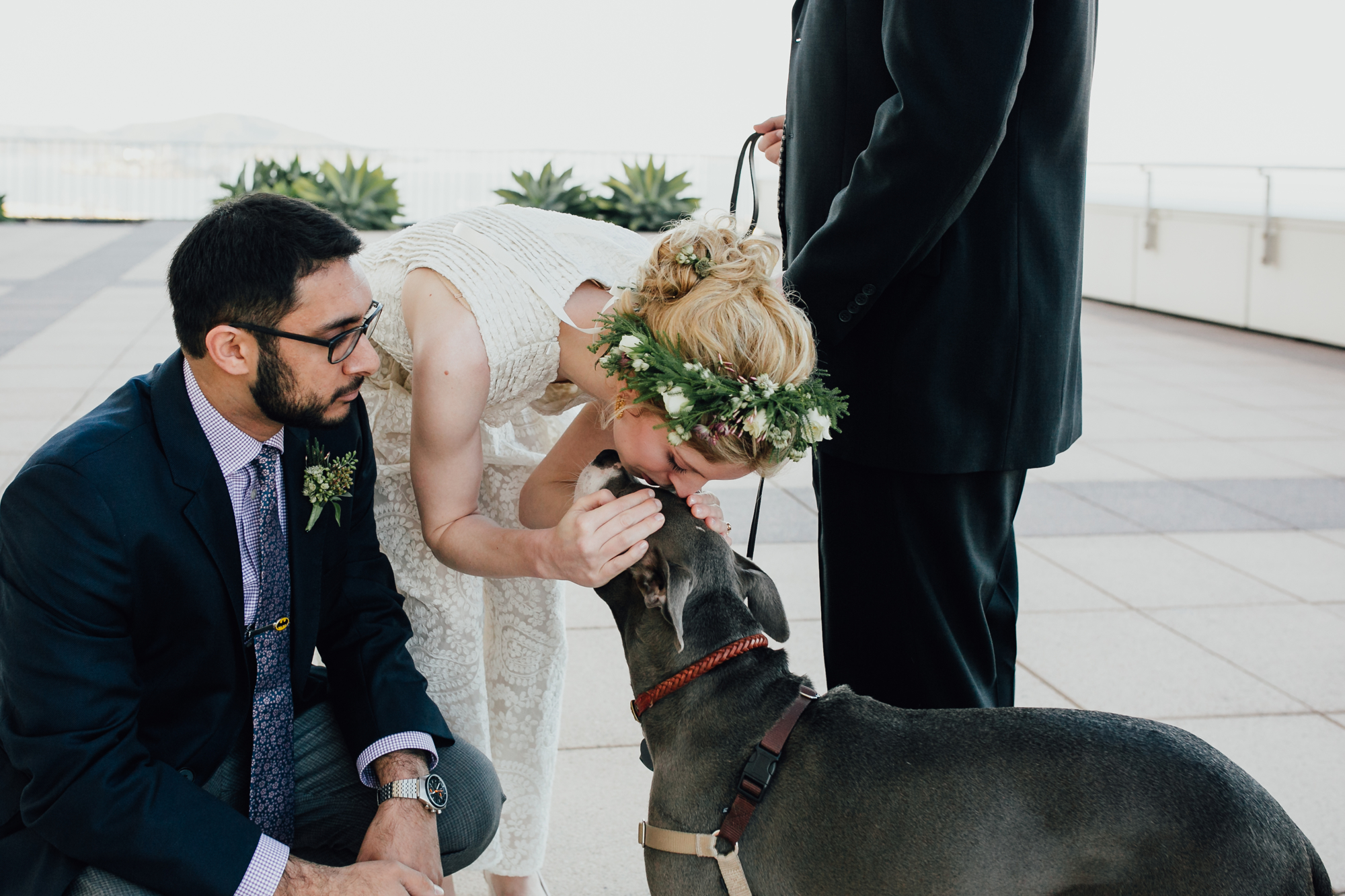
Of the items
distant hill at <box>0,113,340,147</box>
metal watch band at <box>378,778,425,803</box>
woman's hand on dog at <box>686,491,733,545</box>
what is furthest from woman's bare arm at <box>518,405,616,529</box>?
distant hill at <box>0,113,340,147</box>

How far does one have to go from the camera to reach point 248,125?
116 feet

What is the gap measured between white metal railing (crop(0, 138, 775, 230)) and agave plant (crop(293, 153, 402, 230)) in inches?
135

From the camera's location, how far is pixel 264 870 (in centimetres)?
196

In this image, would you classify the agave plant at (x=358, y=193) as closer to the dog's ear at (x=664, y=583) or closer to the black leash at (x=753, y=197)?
the black leash at (x=753, y=197)

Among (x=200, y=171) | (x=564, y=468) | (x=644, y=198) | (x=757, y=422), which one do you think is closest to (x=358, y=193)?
(x=644, y=198)

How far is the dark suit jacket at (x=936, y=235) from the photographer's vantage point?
6.87 ft

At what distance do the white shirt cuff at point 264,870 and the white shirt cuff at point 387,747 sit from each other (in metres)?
0.34

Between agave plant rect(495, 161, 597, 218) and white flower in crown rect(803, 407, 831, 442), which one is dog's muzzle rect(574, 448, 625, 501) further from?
agave plant rect(495, 161, 597, 218)

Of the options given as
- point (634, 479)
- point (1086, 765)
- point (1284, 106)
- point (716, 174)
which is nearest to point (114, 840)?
point (634, 479)

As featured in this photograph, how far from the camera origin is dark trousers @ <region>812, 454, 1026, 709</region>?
2402 millimetres

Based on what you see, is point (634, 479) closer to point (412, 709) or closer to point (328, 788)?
point (412, 709)

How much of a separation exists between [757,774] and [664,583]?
17.6 inches

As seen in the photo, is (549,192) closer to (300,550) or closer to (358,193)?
(358,193)

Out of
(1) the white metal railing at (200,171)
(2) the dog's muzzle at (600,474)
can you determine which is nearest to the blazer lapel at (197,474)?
(2) the dog's muzzle at (600,474)
